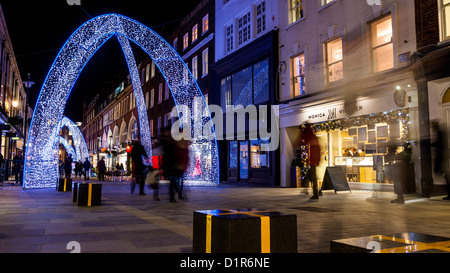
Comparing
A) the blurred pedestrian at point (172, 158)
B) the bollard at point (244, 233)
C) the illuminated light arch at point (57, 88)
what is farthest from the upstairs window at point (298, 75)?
the bollard at point (244, 233)

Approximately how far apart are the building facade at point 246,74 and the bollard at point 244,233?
15.7 meters

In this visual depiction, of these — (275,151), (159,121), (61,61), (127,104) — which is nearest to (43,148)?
(61,61)

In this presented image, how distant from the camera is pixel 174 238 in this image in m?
5.21

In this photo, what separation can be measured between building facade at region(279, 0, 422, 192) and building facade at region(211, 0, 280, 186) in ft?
2.75

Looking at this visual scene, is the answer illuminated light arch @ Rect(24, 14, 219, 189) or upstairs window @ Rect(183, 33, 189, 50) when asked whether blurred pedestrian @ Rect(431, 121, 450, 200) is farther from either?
upstairs window @ Rect(183, 33, 189, 50)

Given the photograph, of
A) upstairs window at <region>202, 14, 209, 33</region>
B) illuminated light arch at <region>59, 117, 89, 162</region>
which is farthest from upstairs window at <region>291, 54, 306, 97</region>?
illuminated light arch at <region>59, 117, 89, 162</region>

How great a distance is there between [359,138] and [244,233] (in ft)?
45.1

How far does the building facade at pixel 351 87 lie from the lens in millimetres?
12812

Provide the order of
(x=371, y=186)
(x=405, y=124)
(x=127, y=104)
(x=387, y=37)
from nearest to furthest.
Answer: (x=405, y=124) → (x=387, y=37) → (x=371, y=186) → (x=127, y=104)

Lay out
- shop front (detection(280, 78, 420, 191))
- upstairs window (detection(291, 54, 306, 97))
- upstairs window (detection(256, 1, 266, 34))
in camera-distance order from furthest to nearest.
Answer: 1. upstairs window (detection(256, 1, 266, 34))
2. upstairs window (detection(291, 54, 306, 97))
3. shop front (detection(280, 78, 420, 191))

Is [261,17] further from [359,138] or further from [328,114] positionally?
[359,138]

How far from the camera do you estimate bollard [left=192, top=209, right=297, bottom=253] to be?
10.2ft
